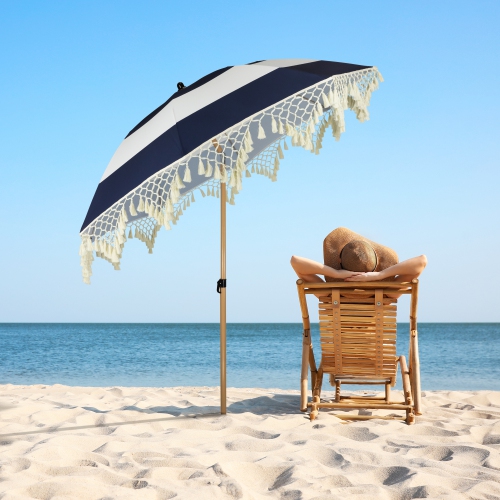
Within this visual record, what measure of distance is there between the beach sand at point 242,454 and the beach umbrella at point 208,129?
1032 millimetres

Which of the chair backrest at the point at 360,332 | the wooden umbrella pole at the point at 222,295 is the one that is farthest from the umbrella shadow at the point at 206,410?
the chair backrest at the point at 360,332

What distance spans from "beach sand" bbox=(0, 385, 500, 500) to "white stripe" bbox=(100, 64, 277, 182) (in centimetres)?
165

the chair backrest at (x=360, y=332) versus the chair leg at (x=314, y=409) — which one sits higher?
the chair backrest at (x=360, y=332)

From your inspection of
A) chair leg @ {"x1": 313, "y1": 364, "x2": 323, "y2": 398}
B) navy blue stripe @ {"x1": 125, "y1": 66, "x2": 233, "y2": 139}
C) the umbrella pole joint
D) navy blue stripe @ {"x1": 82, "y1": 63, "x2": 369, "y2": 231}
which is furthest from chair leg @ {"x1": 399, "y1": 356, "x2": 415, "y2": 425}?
navy blue stripe @ {"x1": 125, "y1": 66, "x2": 233, "y2": 139}

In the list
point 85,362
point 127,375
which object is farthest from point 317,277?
point 85,362

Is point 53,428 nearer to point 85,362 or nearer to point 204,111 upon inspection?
point 204,111

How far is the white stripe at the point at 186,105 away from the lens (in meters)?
3.23

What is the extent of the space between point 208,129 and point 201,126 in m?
0.06

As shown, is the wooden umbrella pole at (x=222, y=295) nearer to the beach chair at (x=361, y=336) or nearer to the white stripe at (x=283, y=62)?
the beach chair at (x=361, y=336)

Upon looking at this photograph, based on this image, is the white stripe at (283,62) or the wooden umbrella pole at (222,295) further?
the wooden umbrella pole at (222,295)

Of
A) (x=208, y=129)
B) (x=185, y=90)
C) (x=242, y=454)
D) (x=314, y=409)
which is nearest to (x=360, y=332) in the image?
(x=314, y=409)

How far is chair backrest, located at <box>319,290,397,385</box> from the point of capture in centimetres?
372

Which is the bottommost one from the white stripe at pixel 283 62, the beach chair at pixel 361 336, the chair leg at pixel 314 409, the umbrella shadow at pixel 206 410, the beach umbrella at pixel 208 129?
the umbrella shadow at pixel 206 410

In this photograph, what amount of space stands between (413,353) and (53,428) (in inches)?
96.3
